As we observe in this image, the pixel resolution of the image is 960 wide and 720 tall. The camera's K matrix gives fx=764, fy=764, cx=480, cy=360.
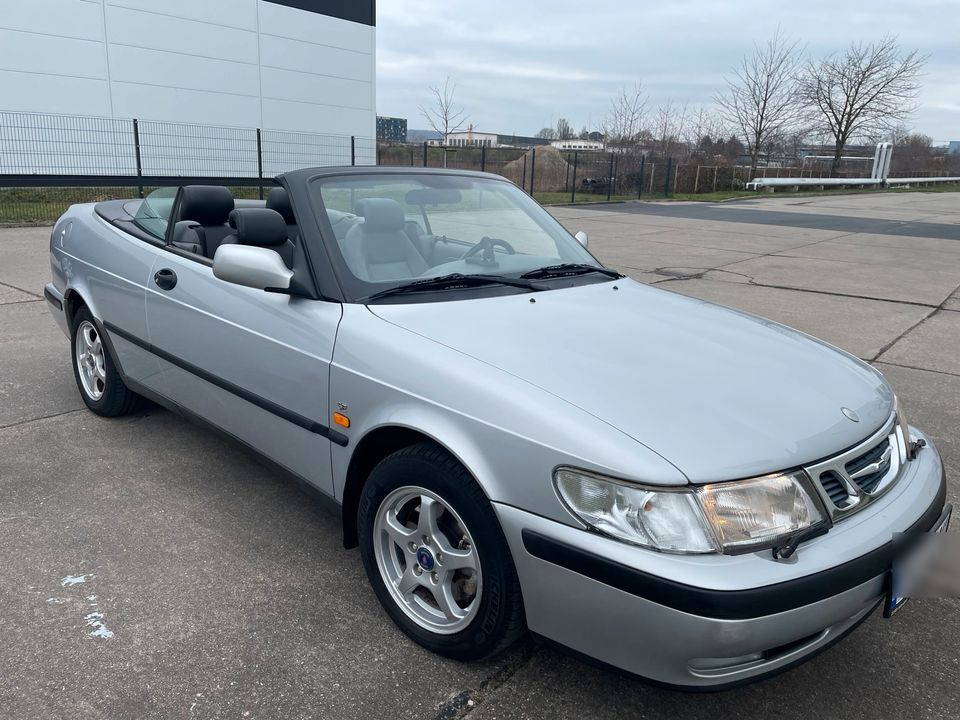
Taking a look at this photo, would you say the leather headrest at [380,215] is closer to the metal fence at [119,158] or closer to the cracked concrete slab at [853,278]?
the cracked concrete slab at [853,278]

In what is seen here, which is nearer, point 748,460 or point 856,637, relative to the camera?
point 748,460

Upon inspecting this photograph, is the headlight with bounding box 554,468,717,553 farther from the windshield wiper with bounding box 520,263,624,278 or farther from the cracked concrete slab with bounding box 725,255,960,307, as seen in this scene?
the cracked concrete slab with bounding box 725,255,960,307

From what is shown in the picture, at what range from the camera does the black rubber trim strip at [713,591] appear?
5.84ft

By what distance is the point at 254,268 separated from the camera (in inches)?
109

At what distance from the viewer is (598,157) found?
2944 cm

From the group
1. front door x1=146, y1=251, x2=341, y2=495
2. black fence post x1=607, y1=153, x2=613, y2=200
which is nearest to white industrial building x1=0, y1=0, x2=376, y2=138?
black fence post x1=607, y1=153, x2=613, y2=200

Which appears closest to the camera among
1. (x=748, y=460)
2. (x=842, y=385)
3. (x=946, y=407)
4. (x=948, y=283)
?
(x=748, y=460)

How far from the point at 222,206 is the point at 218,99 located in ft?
69.3

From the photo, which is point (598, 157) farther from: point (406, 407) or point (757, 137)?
point (406, 407)

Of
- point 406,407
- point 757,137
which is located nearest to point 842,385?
point 406,407

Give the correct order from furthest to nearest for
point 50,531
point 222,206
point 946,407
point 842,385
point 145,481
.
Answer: point 946,407 → point 222,206 → point 145,481 → point 50,531 → point 842,385

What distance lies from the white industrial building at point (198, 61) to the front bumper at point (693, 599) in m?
21.7

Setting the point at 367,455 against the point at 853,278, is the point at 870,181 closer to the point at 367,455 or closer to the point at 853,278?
the point at 853,278

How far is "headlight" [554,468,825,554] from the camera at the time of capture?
1.86 metres
